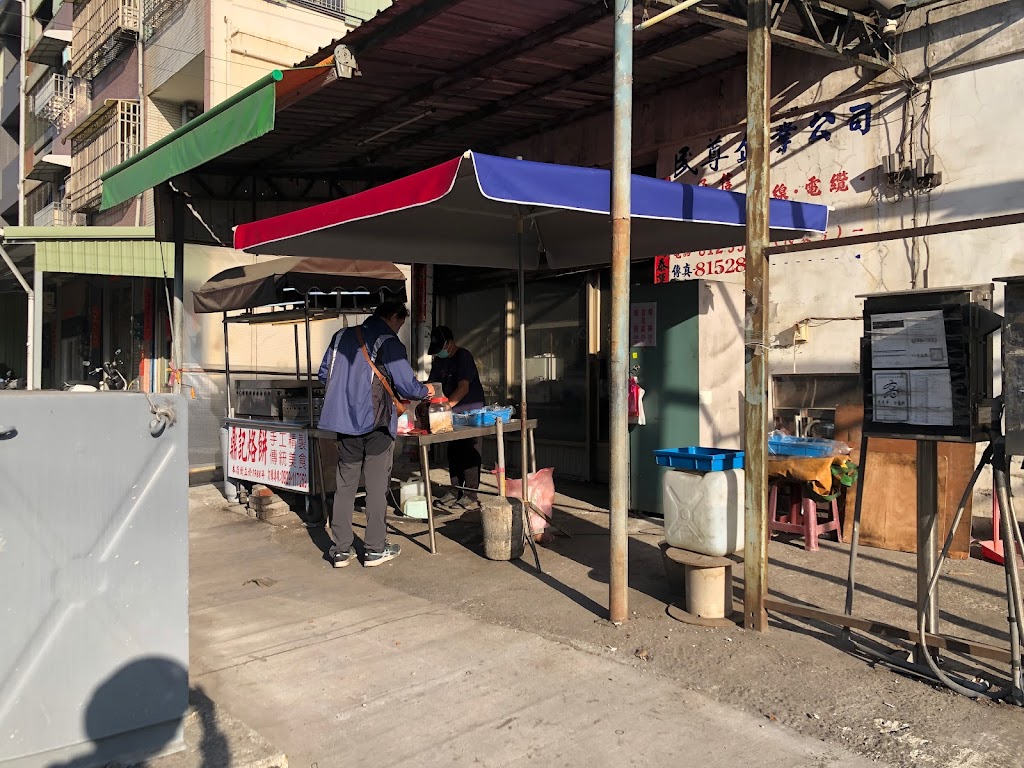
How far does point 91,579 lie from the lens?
281 cm

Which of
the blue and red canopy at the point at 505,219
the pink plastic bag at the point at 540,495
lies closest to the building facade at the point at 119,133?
the blue and red canopy at the point at 505,219

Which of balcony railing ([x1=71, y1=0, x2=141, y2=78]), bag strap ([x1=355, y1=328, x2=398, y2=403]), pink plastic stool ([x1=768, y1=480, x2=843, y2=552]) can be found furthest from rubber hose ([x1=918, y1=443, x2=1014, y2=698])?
balcony railing ([x1=71, y1=0, x2=141, y2=78])

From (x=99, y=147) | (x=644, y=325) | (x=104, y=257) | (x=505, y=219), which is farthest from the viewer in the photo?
(x=99, y=147)

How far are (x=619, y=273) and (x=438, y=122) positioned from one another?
541 cm

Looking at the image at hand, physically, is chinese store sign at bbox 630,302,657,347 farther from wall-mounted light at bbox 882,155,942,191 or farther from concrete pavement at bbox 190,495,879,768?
concrete pavement at bbox 190,495,879,768

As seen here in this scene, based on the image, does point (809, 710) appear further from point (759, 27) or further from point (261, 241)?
point (261, 241)

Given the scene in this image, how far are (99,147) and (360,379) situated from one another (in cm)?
1671

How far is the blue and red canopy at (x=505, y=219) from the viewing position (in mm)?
4145

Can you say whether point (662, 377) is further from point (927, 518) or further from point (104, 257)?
point (104, 257)

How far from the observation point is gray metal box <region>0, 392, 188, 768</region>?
2631 millimetres

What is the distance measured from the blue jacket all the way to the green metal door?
2.23 m

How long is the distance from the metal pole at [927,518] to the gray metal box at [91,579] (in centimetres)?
330

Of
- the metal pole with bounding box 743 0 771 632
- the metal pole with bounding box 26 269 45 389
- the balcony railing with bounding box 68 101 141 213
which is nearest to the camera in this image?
the metal pole with bounding box 743 0 771 632

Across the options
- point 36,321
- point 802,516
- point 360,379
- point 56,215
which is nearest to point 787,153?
point 802,516
